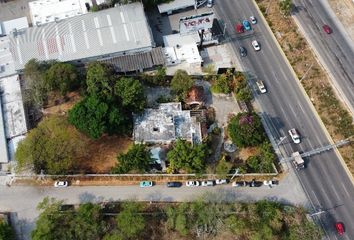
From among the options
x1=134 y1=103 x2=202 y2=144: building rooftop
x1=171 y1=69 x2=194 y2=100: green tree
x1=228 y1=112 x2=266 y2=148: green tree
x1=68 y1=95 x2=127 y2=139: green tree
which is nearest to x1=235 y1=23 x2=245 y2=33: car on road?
x1=171 y1=69 x2=194 y2=100: green tree

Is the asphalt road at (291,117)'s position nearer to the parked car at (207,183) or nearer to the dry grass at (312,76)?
the dry grass at (312,76)

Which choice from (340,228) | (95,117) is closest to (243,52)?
(95,117)

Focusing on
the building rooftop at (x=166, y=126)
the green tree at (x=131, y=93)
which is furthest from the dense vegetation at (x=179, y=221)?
the green tree at (x=131, y=93)

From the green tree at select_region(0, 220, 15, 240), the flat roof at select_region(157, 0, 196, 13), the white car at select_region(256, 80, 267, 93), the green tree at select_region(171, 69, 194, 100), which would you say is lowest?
the green tree at select_region(0, 220, 15, 240)

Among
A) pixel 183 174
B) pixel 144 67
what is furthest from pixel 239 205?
pixel 144 67

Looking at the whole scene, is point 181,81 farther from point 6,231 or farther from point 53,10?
point 6,231

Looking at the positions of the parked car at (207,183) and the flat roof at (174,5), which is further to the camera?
the flat roof at (174,5)

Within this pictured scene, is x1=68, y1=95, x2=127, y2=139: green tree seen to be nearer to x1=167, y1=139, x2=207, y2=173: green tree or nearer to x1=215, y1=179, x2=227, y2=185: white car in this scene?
x1=167, y1=139, x2=207, y2=173: green tree
